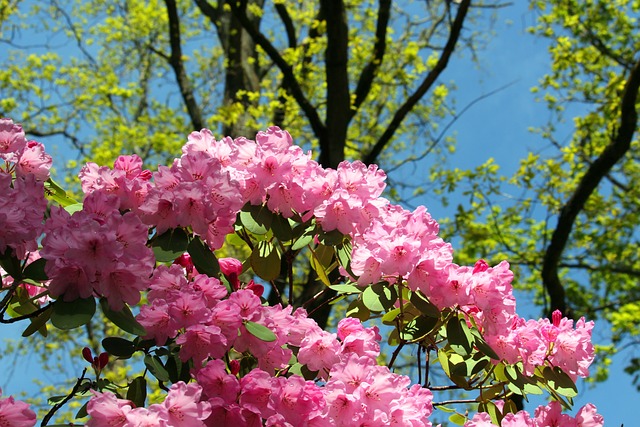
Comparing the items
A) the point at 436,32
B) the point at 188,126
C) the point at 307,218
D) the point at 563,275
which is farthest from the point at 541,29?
the point at 307,218

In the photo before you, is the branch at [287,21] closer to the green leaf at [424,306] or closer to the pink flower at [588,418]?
the green leaf at [424,306]

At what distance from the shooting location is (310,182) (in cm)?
207

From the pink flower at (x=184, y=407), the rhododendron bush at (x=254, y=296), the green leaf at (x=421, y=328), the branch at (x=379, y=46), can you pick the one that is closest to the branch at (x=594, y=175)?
the branch at (x=379, y=46)

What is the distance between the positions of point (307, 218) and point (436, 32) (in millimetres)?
7615

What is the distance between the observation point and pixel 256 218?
2008 mm

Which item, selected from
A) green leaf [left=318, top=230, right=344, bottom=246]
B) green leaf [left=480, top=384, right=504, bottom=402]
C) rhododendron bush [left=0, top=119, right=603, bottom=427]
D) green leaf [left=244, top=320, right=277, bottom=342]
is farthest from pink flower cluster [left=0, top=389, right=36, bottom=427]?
green leaf [left=480, top=384, right=504, bottom=402]

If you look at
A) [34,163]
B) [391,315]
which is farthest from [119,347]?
[391,315]

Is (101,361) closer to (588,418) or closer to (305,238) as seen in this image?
(305,238)

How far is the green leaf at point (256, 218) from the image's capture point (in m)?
1.98

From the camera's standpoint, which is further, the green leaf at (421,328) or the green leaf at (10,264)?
the green leaf at (421,328)

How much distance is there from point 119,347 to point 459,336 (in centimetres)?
88

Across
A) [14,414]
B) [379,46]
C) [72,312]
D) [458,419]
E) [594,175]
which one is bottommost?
[14,414]

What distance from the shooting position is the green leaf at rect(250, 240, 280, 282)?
6.93ft

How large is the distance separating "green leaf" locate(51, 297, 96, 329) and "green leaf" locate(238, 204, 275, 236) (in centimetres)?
52
